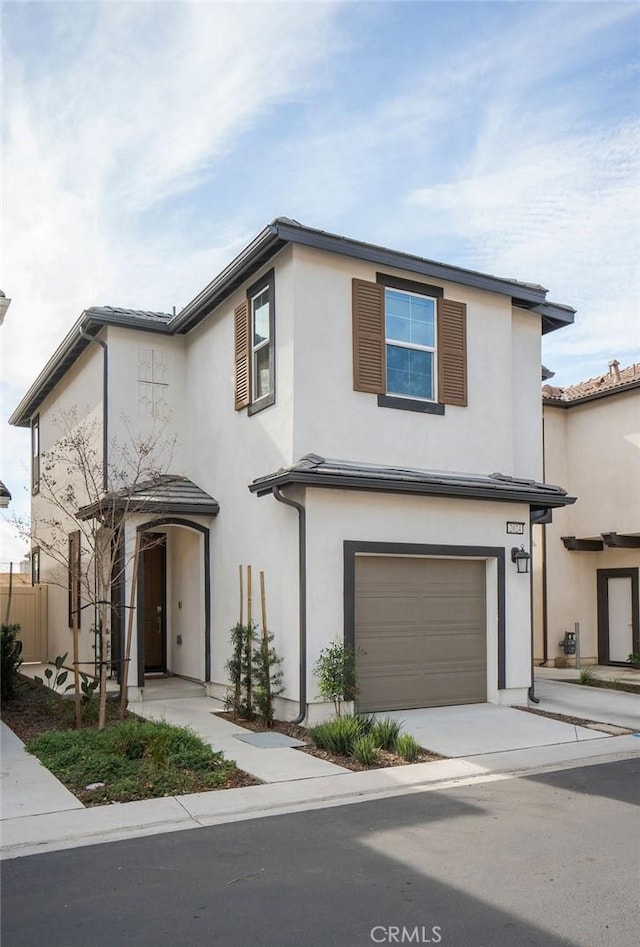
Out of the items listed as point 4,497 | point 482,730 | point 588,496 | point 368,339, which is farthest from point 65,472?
point 588,496

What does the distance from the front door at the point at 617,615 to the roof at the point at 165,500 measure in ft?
32.2

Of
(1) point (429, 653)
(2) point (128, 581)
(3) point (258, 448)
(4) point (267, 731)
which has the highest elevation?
(3) point (258, 448)

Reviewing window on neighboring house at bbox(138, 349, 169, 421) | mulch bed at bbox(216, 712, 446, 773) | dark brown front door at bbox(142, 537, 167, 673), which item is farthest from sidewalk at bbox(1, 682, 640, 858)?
window on neighboring house at bbox(138, 349, 169, 421)

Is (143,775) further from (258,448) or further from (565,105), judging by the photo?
(565,105)

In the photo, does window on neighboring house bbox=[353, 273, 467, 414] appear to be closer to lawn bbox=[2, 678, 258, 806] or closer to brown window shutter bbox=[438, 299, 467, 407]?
brown window shutter bbox=[438, 299, 467, 407]

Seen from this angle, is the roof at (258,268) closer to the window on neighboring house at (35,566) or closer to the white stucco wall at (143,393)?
the white stucco wall at (143,393)

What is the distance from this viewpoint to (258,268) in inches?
475

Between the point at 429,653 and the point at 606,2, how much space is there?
839cm

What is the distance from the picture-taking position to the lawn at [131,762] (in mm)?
7535

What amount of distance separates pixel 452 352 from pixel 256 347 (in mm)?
2934

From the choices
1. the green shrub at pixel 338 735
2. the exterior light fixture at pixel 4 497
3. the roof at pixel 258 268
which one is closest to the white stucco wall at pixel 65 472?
the roof at pixel 258 268

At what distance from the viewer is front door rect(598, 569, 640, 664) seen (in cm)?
1789

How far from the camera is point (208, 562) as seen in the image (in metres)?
13.5

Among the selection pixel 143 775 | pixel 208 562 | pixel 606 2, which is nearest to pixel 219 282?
pixel 208 562
